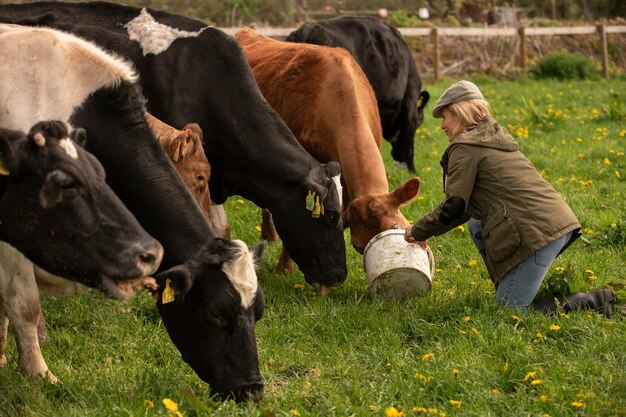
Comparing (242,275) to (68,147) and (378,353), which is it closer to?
(68,147)

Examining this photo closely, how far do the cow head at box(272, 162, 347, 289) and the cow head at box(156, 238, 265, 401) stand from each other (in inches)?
79.3

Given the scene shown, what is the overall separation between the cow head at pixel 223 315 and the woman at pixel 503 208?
5.58 ft

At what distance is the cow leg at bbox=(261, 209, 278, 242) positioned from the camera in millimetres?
8633

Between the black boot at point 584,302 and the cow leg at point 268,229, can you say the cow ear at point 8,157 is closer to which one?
the black boot at point 584,302

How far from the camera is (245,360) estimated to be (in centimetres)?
488

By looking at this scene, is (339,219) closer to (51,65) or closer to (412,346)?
(412,346)

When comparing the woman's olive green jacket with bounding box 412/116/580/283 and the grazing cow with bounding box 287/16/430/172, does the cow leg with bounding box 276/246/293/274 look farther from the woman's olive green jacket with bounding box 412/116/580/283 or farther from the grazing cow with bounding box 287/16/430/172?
the grazing cow with bounding box 287/16/430/172

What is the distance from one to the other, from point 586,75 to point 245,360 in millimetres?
17790

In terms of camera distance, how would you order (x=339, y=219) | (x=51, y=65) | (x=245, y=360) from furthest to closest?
(x=339, y=219) < (x=51, y=65) < (x=245, y=360)

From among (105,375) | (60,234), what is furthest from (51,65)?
(105,375)

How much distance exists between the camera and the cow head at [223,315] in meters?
4.81

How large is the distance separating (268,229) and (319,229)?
5.58 ft

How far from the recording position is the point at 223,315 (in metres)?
4.84

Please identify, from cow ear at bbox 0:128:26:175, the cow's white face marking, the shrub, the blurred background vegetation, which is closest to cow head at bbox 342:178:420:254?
the cow's white face marking
